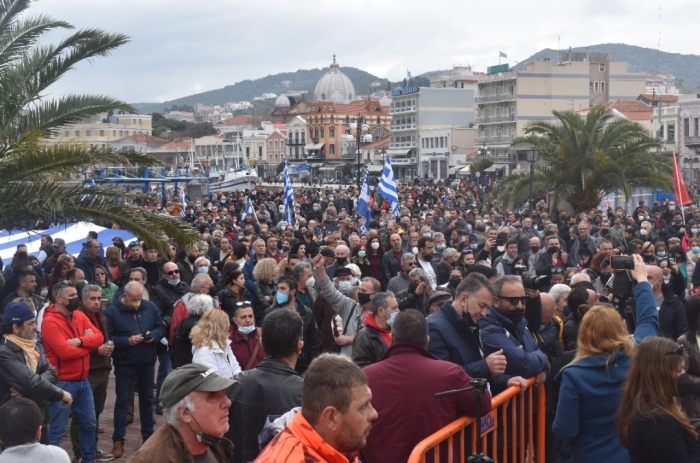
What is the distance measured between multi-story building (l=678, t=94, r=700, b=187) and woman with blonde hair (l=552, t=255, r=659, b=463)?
202 feet

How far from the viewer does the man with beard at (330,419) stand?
10.6 feet

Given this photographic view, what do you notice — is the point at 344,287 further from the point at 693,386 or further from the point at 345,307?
the point at 693,386

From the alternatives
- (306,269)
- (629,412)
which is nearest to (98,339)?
(306,269)

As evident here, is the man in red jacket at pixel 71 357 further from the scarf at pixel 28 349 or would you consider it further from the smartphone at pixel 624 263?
the smartphone at pixel 624 263

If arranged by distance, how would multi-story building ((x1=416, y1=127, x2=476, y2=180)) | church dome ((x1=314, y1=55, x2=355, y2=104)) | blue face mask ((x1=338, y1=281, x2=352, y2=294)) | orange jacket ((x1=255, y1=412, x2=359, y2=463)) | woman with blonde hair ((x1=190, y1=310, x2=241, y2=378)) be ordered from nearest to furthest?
1. orange jacket ((x1=255, y1=412, x2=359, y2=463))
2. woman with blonde hair ((x1=190, y1=310, x2=241, y2=378))
3. blue face mask ((x1=338, y1=281, x2=352, y2=294))
4. multi-story building ((x1=416, y1=127, x2=476, y2=180))
5. church dome ((x1=314, y1=55, x2=355, y2=104))

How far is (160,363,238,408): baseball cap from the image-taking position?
382 cm

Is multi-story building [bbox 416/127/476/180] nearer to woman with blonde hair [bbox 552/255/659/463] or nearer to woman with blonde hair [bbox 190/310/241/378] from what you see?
woman with blonde hair [bbox 190/310/241/378]

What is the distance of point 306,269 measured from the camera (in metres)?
9.11

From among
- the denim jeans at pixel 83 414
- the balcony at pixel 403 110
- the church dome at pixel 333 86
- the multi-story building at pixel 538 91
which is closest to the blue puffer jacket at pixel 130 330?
the denim jeans at pixel 83 414

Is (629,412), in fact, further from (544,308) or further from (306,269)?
(306,269)

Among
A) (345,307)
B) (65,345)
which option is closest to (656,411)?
(345,307)

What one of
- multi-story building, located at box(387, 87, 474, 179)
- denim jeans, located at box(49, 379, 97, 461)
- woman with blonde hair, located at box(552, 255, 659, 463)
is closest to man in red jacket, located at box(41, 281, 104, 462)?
denim jeans, located at box(49, 379, 97, 461)

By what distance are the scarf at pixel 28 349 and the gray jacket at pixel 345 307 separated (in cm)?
246

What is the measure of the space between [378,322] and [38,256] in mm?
9861
